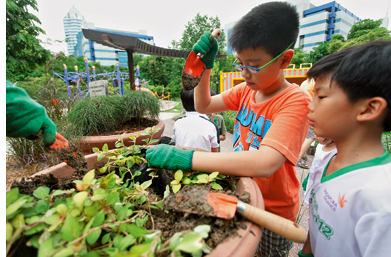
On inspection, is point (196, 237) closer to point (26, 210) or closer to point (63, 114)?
point (26, 210)

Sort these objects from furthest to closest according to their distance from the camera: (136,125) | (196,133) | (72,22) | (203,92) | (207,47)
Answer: (72,22) < (136,125) < (196,133) < (203,92) < (207,47)

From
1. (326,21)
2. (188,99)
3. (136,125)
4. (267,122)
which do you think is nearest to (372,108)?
(267,122)

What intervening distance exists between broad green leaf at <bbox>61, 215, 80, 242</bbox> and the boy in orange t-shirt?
0.39m

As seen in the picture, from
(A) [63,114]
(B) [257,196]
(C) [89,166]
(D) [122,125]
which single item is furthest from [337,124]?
(A) [63,114]

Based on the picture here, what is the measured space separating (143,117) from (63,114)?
4.13 ft

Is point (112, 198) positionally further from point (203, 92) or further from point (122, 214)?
point (203, 92)

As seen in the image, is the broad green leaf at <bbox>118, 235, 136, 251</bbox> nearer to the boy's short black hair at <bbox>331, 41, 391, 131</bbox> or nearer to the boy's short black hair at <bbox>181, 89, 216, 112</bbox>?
the boy's short black hair at <bbox>331, 41, 391, 131</bbox>

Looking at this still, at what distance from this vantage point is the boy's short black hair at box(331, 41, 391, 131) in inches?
24.1

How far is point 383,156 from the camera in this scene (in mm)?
673

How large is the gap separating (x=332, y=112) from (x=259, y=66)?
40 cm

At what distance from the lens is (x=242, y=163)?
0.74 m

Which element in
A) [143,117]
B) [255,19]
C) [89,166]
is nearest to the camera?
[255,19]

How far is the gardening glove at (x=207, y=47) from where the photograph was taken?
1090 mm

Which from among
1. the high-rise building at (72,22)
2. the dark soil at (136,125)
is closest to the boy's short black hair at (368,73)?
the dark soil at (136,125)
